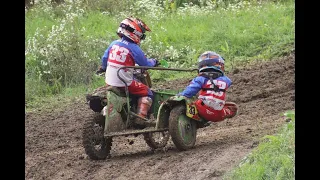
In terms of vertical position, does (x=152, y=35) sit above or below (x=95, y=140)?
above

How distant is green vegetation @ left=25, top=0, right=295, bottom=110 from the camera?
14.9 metres

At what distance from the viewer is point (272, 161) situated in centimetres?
692

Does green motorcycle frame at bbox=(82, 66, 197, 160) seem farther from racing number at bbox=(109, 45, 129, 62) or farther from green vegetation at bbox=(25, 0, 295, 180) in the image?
green vegetation at bbox=(25, 0, 295, 180)

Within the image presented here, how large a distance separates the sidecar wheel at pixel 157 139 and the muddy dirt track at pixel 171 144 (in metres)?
0.08

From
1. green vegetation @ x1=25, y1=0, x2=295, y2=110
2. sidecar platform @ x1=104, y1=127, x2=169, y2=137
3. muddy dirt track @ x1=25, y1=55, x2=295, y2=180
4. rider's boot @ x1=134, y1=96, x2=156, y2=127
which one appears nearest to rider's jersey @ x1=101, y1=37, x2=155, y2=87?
rider's boot @ x1=134, y1=96, x2=156, y2=127

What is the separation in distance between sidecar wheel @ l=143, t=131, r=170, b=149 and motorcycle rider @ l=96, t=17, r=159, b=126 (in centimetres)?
20

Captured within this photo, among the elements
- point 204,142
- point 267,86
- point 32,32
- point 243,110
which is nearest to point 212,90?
point 204,142

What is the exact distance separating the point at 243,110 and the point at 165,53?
4364 mm

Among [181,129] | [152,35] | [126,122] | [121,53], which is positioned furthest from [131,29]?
[152,35]

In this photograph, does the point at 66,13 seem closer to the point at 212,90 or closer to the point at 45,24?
the point at 45,24

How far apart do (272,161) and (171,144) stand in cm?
314

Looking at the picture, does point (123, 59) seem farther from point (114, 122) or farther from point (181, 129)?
point (181, 129)
